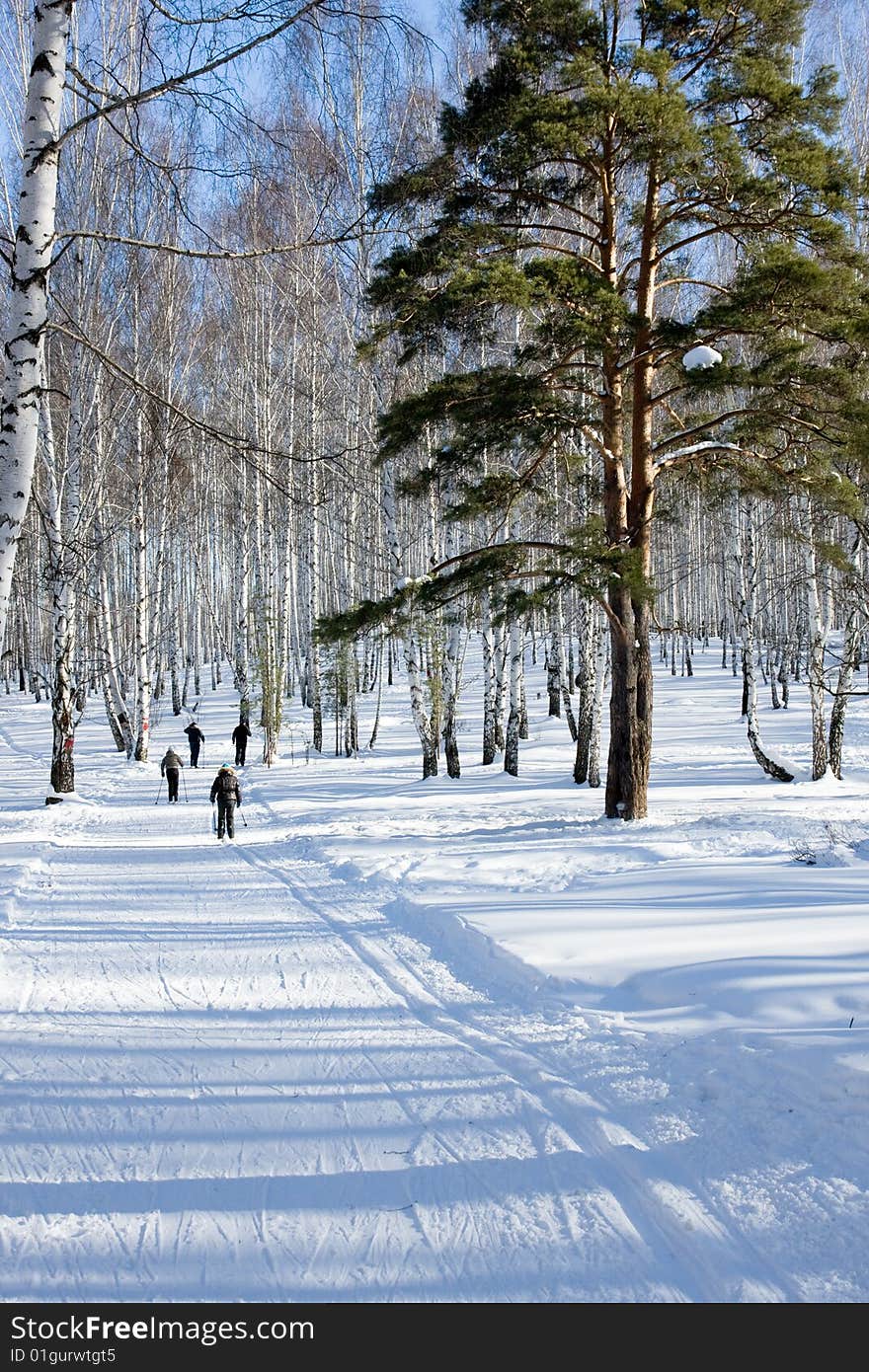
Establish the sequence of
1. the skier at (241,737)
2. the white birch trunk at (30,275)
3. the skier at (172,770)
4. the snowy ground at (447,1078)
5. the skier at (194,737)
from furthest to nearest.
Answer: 1. the skier at (241,737)
2. the skier at (194,737)
3. the skier at (172,770)
4. the white birch trunk at (30,275)
5. the snowy ground at (447,1078)

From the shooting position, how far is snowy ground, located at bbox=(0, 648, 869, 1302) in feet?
9.91

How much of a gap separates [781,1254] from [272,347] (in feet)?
83.1

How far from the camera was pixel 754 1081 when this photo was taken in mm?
4156

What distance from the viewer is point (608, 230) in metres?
11.2

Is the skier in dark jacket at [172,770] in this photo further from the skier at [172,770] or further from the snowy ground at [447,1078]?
the snowy ground at [447,1078]

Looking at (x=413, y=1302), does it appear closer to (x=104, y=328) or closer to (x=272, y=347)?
(x=104, y=328)

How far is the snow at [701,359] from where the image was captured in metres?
9.12

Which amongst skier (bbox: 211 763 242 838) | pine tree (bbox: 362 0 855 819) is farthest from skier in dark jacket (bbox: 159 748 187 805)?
pine tree (bbox: 362 0 855 819)

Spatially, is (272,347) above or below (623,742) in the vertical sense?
above

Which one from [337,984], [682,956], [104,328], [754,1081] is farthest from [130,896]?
[104,328]

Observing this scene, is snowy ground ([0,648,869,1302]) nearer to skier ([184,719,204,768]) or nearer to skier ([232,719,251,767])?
skier ([184,719,204,768])

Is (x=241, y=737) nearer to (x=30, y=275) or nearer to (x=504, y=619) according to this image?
(x=504, y=619)

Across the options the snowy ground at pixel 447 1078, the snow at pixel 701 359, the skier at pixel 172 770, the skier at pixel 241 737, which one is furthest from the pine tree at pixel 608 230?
the skier at pixel 241 737

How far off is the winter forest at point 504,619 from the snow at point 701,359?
0.17ft
